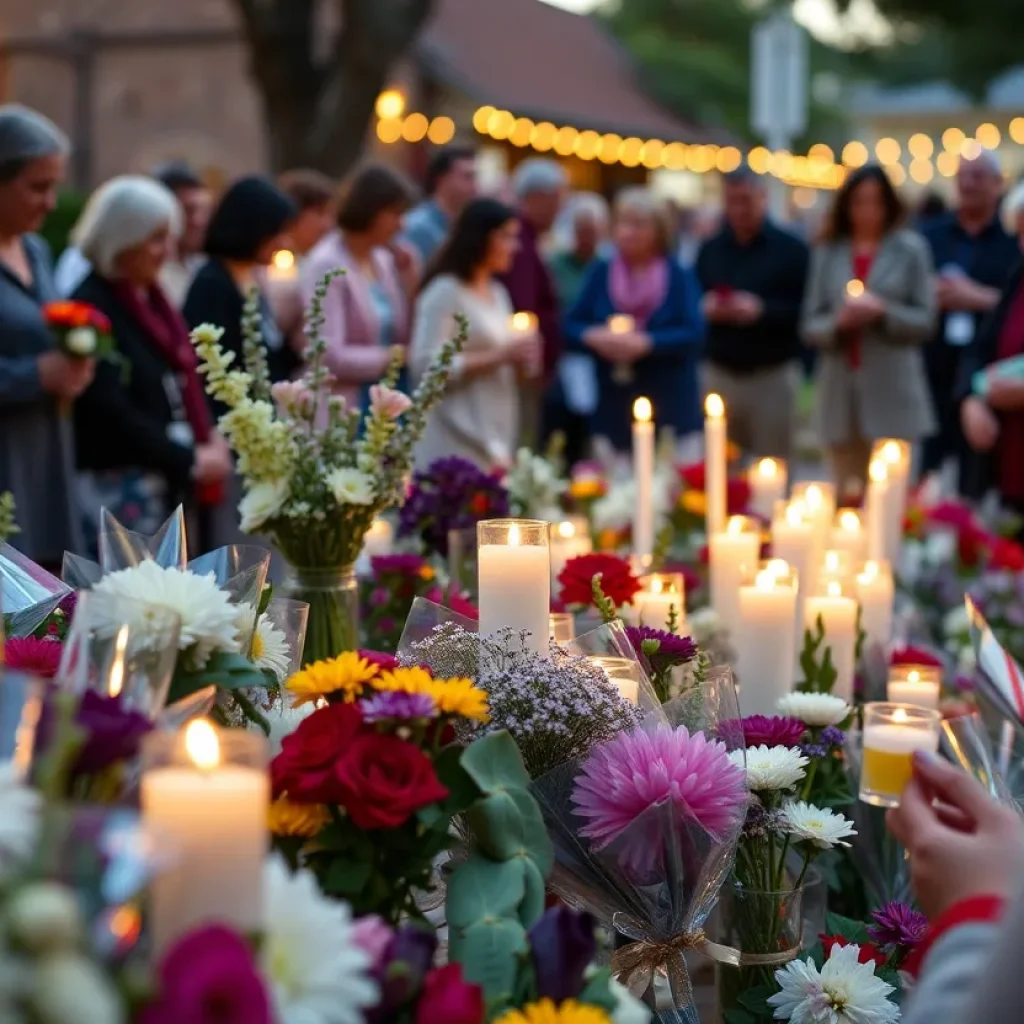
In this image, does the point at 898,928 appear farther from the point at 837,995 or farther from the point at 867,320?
the point at 867,320

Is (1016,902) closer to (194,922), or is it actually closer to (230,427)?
(194,922)

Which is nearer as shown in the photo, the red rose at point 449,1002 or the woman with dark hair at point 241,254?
the red rose at point 449,1002

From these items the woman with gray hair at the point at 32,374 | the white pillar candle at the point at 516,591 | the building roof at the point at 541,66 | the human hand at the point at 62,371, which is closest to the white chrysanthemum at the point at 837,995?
the white pillar candle at the point at 516,591

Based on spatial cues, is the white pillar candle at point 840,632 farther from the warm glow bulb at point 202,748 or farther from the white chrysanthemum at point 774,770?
the warm glow bulb at point 202,748

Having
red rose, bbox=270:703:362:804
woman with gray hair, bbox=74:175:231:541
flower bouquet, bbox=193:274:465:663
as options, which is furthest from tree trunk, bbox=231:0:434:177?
red rose, bbox=270:703:362:804

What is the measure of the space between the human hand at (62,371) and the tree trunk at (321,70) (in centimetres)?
687

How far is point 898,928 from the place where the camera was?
5.27 feet

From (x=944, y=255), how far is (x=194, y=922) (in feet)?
22.6

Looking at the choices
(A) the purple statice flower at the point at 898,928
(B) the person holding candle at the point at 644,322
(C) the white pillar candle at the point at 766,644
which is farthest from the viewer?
(B) the person holding candle at the point at 644,322

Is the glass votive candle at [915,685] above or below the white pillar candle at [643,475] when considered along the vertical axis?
below

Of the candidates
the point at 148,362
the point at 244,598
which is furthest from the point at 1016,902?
the point at 148,362

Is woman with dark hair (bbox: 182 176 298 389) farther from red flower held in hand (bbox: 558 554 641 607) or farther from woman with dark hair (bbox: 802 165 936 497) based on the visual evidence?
woman with dark hair (bbox: 802 165 936 497)

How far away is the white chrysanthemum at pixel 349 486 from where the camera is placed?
82.5 inches

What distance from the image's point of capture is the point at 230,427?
6.80 ft
